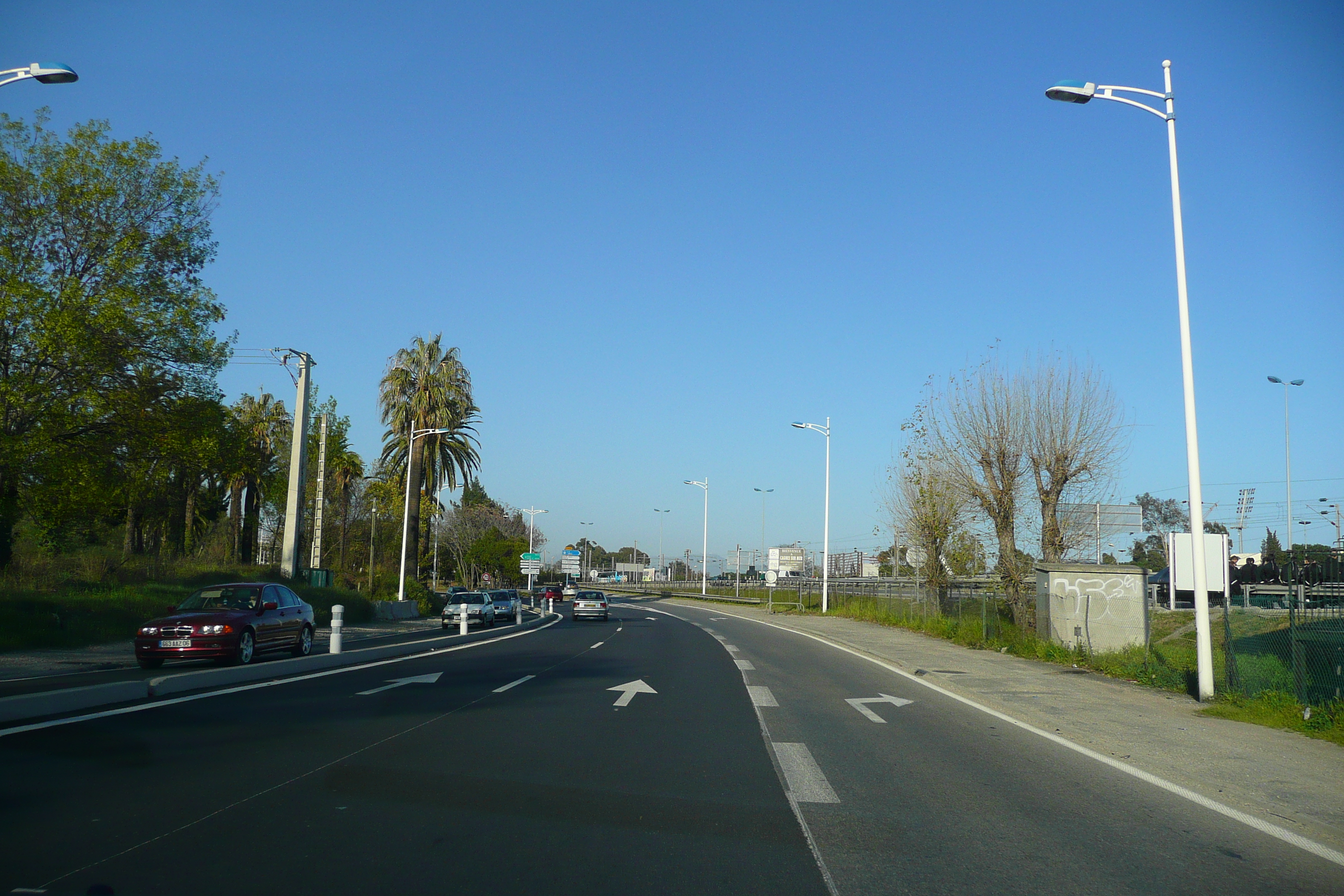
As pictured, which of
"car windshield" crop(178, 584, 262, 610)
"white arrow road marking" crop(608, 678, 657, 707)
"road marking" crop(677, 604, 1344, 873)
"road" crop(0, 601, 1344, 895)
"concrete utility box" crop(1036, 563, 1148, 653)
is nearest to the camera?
"road" crop(0, 601, 1344, 895)

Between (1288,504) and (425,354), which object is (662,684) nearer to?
(425,354)

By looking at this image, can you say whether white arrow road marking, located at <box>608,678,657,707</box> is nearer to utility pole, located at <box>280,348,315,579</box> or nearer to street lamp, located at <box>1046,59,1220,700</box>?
street lamp, located at <box>1046,59,1220,700</box>

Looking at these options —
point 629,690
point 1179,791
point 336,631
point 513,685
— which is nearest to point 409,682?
point 513,685

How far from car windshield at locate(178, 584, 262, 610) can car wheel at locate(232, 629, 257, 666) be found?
2.31ft

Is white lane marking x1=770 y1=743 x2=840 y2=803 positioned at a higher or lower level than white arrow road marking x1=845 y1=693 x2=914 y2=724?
higher

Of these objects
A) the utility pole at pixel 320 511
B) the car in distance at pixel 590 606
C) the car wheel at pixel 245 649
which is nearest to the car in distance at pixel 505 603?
the car in distance at pixel 590 606

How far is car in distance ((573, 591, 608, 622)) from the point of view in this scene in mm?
47625

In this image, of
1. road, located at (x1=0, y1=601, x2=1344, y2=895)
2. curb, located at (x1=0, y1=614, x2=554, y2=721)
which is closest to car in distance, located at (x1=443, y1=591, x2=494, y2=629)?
curb, located at (x1=0, y1=614, x2=554, y2=721)

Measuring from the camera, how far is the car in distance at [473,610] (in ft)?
119

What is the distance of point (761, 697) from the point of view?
48.3ft

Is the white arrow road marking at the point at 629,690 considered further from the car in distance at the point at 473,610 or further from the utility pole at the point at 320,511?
the utility pole at the point at 320,511

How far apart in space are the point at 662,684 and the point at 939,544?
22.6 meters

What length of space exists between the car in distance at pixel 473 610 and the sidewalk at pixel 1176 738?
2026 cm

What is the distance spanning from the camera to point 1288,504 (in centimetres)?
4850
